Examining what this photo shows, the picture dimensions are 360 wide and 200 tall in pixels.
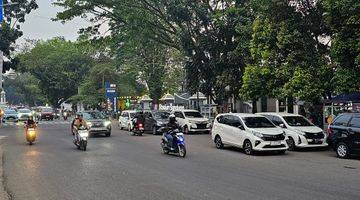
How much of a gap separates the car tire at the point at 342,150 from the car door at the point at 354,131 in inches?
14.1

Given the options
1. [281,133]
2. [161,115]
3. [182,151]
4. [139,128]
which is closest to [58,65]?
[161,115]

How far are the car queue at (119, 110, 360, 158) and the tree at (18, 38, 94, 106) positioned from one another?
61498 millimetres

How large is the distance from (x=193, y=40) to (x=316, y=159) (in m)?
19.8

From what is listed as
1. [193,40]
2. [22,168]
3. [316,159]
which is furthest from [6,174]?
[193,40]

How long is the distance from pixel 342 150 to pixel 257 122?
369 cm

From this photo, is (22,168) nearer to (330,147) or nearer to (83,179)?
(83,179)

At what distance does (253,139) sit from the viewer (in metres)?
18.4

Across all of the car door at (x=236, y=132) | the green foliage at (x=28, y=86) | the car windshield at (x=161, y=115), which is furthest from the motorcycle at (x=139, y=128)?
the green foliage at (x=28, y=86)

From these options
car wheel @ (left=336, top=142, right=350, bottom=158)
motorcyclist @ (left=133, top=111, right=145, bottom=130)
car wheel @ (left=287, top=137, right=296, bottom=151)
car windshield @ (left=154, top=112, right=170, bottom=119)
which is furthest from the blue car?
car wheel @ (left=336, top=142, right=350, bottom=158)

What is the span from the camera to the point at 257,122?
65.0ft

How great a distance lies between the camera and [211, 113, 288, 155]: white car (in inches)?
723

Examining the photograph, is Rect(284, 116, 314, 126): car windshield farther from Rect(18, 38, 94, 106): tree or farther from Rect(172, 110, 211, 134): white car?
Rect(18, 38, 94, 106): tree

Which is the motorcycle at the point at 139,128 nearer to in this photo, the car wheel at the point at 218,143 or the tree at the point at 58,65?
the car wheel at the point at 218,143

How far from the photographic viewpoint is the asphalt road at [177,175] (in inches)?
395
